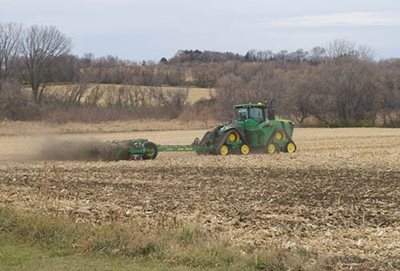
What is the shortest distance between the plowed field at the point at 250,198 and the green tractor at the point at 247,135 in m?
2.56

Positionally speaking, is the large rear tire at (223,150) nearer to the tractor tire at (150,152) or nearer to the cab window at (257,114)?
the cab window at (257,114)

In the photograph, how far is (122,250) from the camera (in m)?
8.05

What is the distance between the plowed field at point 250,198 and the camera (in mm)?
9547

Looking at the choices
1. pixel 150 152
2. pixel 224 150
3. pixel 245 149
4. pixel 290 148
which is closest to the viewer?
pixel 150 152

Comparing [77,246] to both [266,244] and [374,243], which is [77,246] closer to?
[266,244]

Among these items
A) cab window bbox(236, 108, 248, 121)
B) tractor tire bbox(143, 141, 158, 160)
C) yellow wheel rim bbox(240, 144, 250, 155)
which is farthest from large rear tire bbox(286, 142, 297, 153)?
tractor tire bbox(143, 141, 158, 160)

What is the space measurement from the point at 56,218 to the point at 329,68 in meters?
73.2

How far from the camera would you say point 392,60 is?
355 ft

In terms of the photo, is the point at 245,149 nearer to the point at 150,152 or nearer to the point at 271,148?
the point at 271,148

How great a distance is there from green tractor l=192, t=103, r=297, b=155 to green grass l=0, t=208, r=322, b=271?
17619mm

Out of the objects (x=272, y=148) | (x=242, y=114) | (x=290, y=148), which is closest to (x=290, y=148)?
(x=290, y=148)

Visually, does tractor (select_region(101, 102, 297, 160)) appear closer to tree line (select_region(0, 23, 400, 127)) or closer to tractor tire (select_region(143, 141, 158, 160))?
tractor tire (select_region(143, 141, 158, 160))

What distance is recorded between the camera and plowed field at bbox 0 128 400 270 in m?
9.55

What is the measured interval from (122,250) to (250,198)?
21.2 feet
